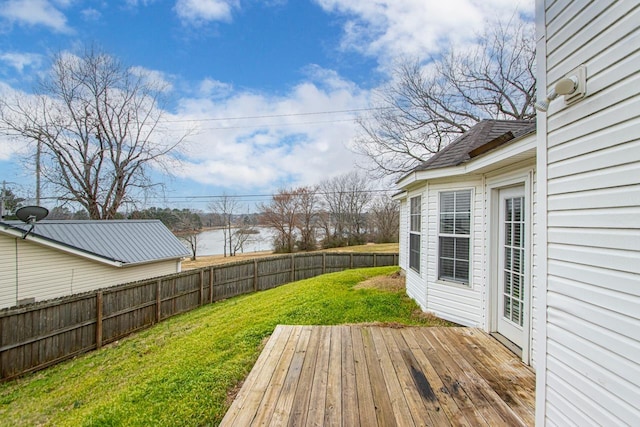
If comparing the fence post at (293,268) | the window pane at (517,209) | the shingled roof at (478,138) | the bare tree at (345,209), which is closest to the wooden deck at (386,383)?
the window pane at (517,209)

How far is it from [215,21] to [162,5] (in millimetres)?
1627

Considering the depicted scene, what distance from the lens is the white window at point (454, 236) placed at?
4.46m

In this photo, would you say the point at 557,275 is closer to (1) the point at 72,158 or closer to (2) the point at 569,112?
(2) the point at 569,112

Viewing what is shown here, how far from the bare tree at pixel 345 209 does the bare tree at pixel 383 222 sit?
3.08 feet

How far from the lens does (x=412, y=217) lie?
6363 mm

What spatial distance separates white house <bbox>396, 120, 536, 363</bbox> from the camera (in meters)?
3.22

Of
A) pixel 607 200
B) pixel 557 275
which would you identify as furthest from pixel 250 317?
pixel 607 200

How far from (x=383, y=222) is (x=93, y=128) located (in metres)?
22.8

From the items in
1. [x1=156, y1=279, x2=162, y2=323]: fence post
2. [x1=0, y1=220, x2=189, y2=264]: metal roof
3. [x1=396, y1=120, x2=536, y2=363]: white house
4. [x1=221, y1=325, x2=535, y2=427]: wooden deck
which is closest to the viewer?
[x1=221, y1=325, x2=535, y2=427]: wooden deck

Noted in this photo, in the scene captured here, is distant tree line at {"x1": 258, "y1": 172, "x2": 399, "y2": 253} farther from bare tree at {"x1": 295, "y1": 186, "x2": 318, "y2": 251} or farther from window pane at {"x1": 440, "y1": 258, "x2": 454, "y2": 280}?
window pane at {"x1": 440, "y1": 258, "x2": 454, "y2": 280}

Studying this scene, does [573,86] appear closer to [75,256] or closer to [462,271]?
[462,271]

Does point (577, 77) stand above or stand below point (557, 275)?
above

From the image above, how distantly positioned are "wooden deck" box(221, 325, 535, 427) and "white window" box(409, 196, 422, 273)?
7.34 feet

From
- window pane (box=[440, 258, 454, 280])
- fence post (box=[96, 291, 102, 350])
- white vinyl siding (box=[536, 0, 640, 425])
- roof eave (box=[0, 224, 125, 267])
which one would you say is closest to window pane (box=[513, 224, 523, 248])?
window pane (box=[440, 258, 454, 280])
